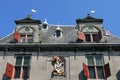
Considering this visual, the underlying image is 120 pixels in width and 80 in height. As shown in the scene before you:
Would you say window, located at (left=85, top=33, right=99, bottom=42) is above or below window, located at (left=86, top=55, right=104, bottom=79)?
above

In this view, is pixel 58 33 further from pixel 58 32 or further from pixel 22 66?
pixel 22 66

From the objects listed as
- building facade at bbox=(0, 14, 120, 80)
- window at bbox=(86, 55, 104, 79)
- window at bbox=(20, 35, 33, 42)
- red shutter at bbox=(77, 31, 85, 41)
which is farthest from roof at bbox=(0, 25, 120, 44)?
window at bbox=(86, 55, 104, 79)

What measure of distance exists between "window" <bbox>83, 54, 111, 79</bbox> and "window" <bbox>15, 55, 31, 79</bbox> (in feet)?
16.3

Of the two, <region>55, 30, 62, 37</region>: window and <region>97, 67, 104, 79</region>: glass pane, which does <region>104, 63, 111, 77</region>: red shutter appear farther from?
<region>55, 30, 62, 37</region>: window

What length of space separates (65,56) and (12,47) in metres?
4.89

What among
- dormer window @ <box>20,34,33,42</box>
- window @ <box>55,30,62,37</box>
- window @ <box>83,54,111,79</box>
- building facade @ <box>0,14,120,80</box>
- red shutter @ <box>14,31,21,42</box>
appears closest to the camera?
window @ <box>83,54,111,79</box>

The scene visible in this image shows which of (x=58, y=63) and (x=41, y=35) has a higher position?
(x=41, y=35)

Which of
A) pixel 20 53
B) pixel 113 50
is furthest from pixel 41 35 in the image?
pixel 113 50

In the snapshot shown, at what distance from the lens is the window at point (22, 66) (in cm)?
2295

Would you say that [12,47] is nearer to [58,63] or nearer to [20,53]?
[20,53]

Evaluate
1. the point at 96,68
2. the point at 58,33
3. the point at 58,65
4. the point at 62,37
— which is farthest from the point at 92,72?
the point at 58,33

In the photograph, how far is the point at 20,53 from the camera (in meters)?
24.2

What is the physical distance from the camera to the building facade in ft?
74.5

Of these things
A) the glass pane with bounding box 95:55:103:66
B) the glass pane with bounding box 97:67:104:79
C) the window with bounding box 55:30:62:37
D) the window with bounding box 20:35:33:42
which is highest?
the window with bounding box 55:30:62:37
